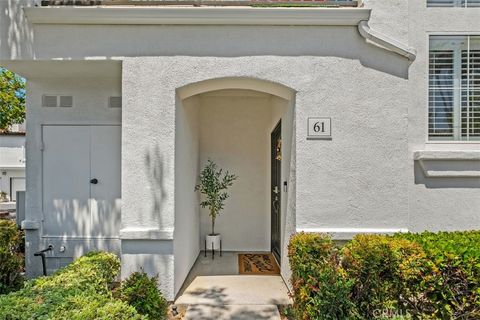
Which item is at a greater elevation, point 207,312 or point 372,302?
point 372,302

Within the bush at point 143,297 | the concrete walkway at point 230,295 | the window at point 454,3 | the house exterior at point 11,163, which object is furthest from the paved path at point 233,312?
the house exterior at point 11,163

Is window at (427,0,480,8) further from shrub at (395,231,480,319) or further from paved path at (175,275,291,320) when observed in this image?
paved path at (175,275,291,320)

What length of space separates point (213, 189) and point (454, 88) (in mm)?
4908

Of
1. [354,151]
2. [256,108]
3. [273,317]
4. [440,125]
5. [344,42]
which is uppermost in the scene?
[344,42]

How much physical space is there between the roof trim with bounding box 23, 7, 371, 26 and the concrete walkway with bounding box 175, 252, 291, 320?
14.0ft

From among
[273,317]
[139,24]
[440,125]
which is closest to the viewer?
[273,317]

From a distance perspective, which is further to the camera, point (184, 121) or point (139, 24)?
point (184, 121)

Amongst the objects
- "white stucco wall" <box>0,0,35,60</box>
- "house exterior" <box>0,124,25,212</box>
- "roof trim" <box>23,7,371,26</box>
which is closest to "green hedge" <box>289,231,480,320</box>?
"roof trim" <box>23,7,371,26</box>

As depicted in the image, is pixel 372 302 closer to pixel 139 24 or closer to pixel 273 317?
pixel 273 317

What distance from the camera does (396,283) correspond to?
369cm

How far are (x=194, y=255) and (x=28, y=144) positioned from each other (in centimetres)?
383

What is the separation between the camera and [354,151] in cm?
494

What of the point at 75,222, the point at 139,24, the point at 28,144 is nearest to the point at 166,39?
the point at 139,24

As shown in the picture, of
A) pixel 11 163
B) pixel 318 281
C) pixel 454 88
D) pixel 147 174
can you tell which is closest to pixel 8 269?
pixel 147 174
